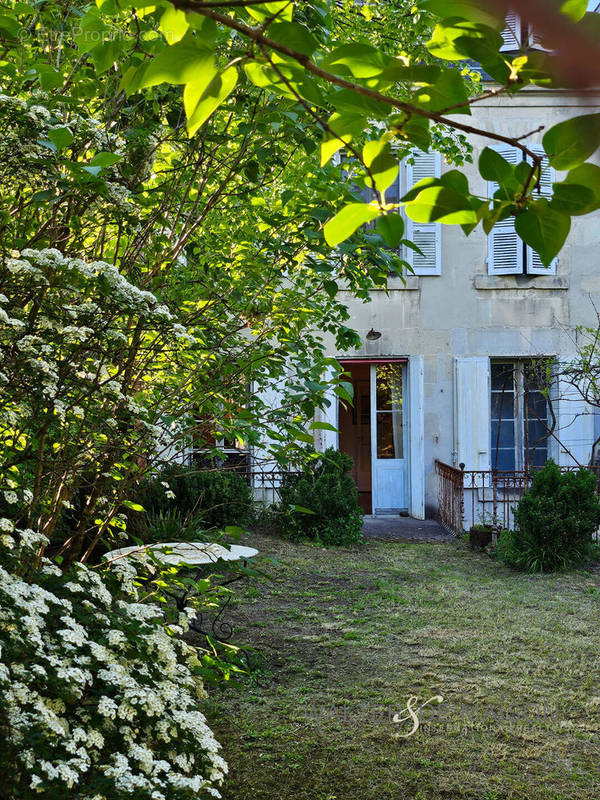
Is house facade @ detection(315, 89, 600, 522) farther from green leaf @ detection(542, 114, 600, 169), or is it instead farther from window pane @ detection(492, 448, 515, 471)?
green leaf @ detection(542, 114, 600, 169)

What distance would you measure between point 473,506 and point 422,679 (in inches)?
206

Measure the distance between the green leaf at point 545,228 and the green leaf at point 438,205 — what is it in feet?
0.20

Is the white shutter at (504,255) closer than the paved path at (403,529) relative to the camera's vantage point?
No

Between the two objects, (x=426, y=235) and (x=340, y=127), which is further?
(x=426, y=235)

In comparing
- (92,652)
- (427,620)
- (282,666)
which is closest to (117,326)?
(92,652)

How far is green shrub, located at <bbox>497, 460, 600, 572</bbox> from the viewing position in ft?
25.4

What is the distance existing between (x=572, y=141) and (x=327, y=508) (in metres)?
8.69

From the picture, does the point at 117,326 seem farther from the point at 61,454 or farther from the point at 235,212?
the point at 235,212

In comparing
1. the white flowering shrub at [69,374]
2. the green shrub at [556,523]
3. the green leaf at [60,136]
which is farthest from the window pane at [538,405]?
the green leaf at [60,136]

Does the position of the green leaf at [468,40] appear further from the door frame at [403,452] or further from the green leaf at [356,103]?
the door frame at [403,452]

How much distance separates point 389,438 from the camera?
1106 cm

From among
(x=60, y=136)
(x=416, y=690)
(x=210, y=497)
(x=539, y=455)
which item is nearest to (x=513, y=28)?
(x=60, y=136)

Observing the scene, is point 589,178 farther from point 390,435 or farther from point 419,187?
point 390,435

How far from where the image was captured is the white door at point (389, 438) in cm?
1090
